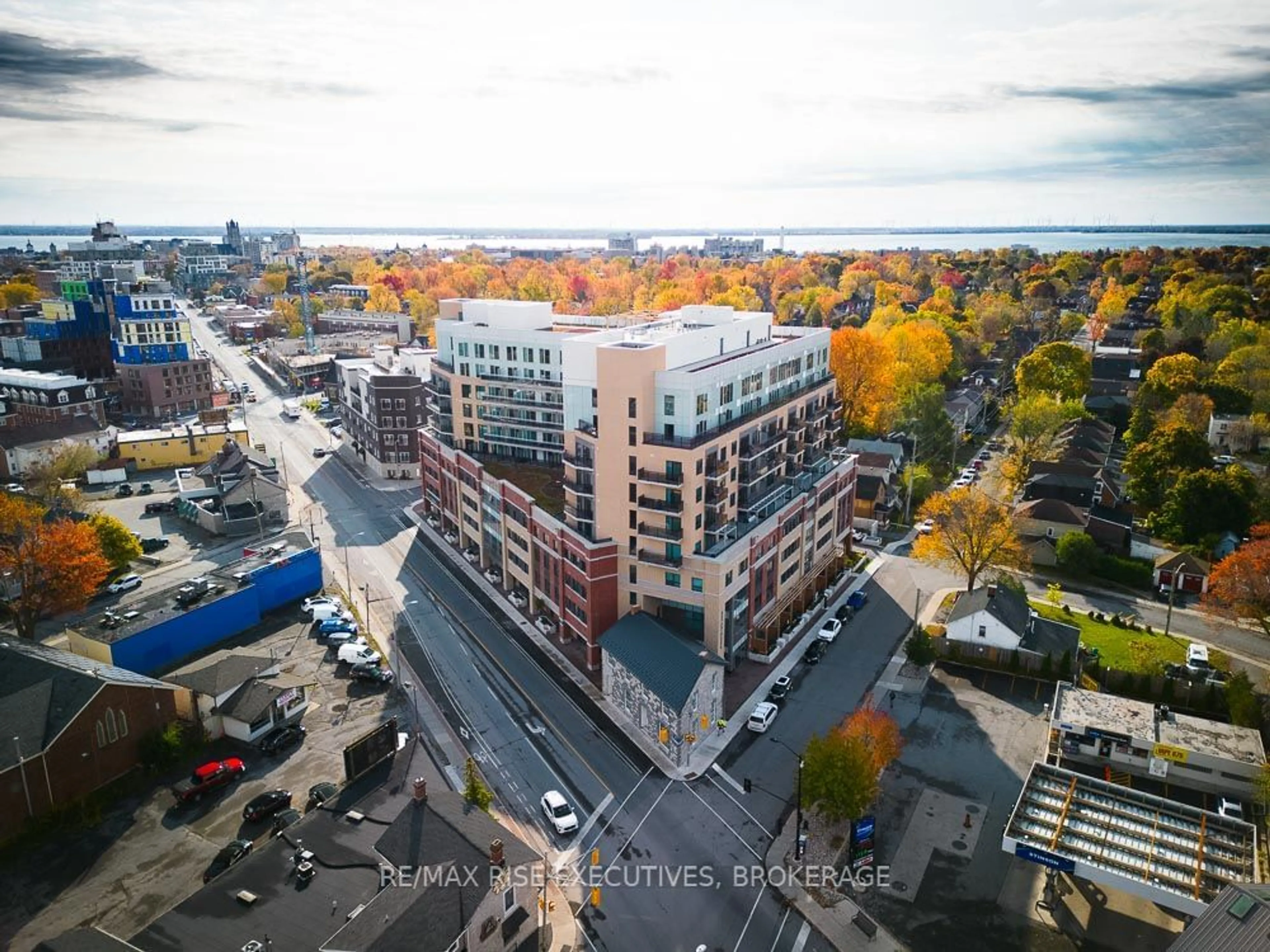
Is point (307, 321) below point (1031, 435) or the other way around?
the other way around

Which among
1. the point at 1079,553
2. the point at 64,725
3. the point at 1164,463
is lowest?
the point at 1079,553

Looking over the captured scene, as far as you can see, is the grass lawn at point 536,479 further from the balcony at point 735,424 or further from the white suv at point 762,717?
the white suv at point 762,717

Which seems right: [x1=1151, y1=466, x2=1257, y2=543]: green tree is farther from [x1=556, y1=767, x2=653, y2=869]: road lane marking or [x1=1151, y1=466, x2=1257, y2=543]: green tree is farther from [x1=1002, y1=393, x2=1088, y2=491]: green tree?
[x1=556, y1=767, x2=653, y2=869]: road lane marking

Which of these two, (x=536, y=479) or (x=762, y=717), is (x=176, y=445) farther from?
(x=762, y=717)

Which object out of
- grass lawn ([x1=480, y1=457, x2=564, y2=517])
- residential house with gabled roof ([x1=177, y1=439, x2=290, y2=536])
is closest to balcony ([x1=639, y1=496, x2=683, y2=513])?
grass lawn ([x1=480, y1=457, x2=564, y2=517])

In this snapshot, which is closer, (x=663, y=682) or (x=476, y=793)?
(x=476, y=793)

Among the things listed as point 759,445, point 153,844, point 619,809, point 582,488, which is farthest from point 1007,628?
point 153,844
